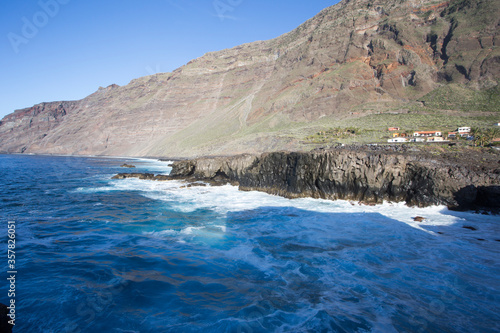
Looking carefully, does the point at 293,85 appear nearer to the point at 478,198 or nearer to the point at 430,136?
the point at 430,136

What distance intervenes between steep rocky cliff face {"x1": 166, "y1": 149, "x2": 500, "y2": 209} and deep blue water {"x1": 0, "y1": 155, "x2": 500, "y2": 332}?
5.89ft

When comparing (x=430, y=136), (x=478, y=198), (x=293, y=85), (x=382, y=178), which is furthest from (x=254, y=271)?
(x=293, y=85)

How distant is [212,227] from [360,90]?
7888cm

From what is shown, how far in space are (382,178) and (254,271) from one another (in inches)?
576

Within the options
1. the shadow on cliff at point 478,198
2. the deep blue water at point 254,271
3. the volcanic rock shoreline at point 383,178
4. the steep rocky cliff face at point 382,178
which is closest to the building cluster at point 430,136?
the volcanic rock shoreline at point 383,178

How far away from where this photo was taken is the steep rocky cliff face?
55.0 ft

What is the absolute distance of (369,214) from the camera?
1619cm

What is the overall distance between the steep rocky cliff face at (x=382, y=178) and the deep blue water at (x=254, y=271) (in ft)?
5.89

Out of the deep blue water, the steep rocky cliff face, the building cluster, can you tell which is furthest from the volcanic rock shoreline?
the building cluster

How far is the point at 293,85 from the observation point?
93.9 m

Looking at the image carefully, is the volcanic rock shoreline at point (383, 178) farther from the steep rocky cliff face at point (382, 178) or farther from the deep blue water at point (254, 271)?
the deep blue water at point (254, 271)

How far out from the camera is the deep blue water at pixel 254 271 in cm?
614

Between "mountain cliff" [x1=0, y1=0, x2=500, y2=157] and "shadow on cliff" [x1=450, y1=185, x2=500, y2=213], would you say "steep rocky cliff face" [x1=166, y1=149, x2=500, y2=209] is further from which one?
"mountain cliff" [x1=0, y1=0, x2=500, y2=157]

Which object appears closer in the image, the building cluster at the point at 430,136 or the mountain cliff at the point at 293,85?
the building cluster at the point at 430,136
